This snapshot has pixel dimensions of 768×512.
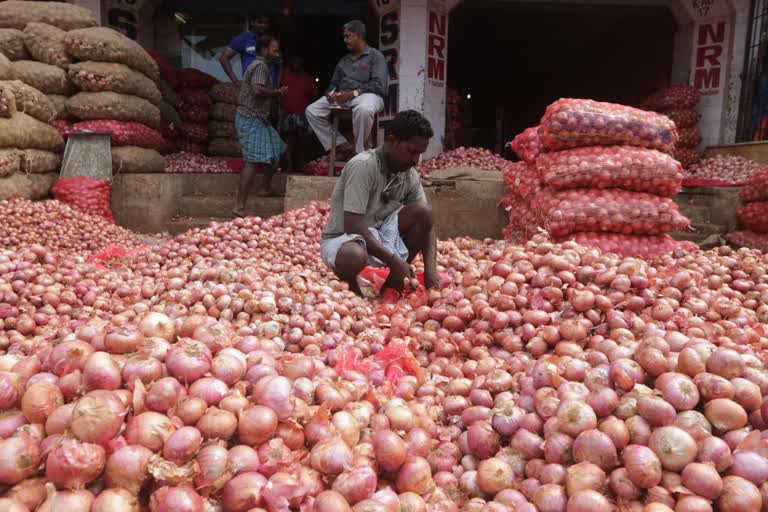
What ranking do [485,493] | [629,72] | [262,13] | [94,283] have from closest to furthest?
[485,493], [94,283], [262,13], [629,72]

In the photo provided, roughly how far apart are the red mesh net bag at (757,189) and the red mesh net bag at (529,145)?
7.93 feet

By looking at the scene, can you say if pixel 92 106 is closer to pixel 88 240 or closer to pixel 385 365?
pixel 88 240

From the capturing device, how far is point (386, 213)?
10.8 feet

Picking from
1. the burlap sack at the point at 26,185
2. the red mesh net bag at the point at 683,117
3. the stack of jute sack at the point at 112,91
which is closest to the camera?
the burlap sack at the point at 26,185

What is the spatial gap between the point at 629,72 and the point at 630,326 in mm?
11086

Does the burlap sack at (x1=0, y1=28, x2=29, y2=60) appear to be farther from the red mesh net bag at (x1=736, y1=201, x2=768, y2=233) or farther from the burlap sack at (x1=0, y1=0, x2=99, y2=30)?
the red mesh net bag at (x1=736, y1=201, x2=768, y2=233)

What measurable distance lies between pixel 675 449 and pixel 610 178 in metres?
3.13

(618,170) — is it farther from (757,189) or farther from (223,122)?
(223,122)

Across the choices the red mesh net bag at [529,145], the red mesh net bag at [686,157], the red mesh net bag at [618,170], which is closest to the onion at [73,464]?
the red mesh net bag at [618,170]

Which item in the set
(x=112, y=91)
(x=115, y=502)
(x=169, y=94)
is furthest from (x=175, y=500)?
(x=169, y=94)

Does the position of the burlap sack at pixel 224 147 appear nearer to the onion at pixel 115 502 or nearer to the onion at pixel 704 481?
the onion at pixel 115 502

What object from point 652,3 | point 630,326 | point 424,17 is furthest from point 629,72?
point 630,326

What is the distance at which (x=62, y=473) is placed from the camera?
3.31ft

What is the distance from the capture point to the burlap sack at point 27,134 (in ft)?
16.8
